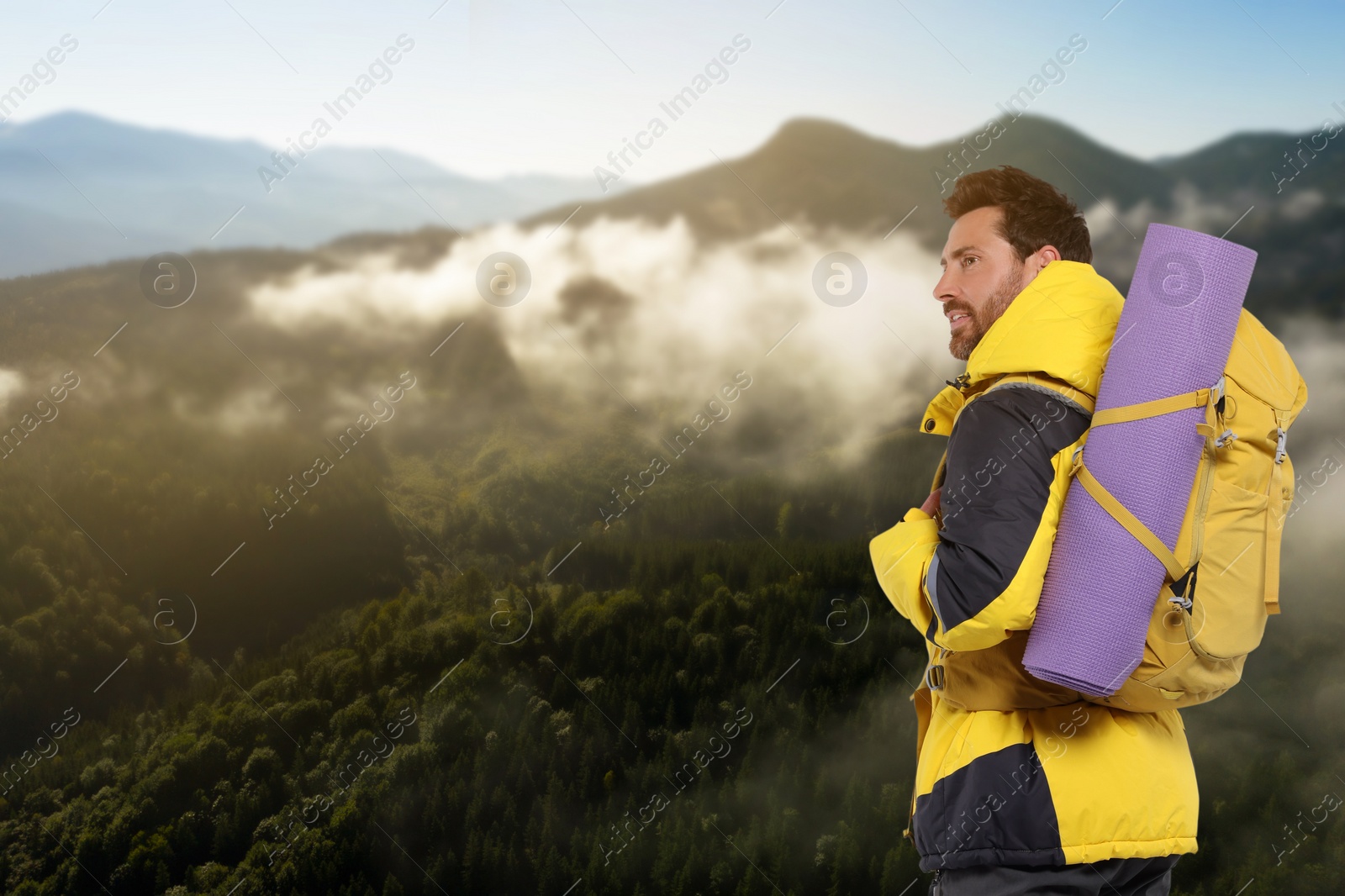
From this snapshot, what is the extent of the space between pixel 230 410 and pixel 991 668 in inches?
259

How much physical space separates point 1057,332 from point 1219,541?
57cm

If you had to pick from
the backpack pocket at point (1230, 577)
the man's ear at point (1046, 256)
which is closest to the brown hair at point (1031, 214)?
the man's ear at point (1046, 256)

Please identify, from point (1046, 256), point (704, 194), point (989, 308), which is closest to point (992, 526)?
point (989, 308)

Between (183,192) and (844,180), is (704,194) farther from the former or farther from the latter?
(183,192)

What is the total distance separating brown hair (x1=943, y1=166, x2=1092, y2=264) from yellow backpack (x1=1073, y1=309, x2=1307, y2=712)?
0.66 m

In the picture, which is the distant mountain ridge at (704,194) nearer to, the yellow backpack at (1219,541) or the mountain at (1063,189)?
the mountain at (1063,189)

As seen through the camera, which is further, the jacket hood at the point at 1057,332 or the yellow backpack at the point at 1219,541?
the jacket hood at the point at 1057,332

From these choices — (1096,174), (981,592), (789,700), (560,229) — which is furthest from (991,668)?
(1096,174)

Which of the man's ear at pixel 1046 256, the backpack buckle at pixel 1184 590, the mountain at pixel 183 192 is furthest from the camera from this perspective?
the mountain at pixel 183 192

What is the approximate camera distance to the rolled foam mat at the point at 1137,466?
1884 millimetres

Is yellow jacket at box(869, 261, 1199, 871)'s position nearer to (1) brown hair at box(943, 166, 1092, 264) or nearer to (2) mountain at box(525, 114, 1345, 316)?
(1) brown hair at box(943, 166, 1092, 264)

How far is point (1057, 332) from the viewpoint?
2096 mm

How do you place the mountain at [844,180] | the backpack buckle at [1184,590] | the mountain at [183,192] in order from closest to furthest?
the backpack buckle at [1184,590] < the mountain at [183,192] < the mountain at [844,180]

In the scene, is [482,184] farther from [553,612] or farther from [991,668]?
[991,668]
